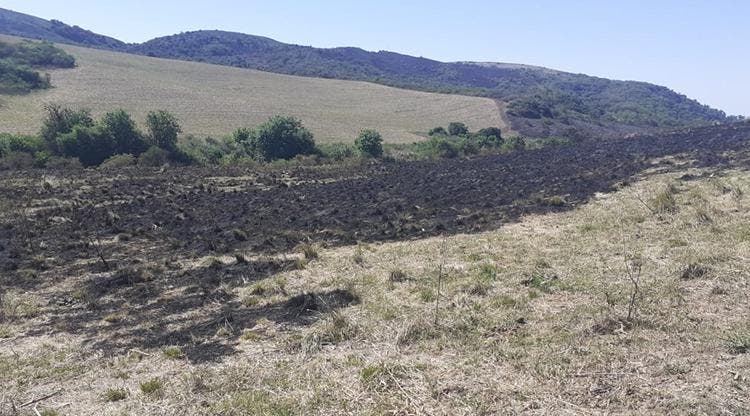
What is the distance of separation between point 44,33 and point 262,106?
140m

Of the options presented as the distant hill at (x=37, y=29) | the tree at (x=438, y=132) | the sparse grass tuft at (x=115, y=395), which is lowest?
the sparse grass tuft at (x=115, y=395)

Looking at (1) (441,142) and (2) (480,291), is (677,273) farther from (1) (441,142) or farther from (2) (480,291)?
(1) (441,142)

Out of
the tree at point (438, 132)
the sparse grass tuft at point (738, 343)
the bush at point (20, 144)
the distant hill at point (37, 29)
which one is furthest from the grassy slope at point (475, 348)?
the distant hill at point (37, 29)

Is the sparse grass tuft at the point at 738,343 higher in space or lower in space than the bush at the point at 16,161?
higher

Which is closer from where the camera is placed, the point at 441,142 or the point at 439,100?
the point at 441,142

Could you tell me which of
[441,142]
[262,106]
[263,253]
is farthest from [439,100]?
[263,253]

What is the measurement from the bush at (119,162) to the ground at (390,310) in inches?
812

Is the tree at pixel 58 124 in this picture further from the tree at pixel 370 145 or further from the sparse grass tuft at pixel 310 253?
the sparse grass tuft at pixel 310 253

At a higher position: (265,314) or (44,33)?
(44,33)

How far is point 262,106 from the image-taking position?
271 ft

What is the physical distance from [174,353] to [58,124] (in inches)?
1834

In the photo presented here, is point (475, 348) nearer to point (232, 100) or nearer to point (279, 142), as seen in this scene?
point (279, 142)

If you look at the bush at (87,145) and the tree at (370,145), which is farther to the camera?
the tree at (370,145)

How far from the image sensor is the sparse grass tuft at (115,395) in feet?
21.8
